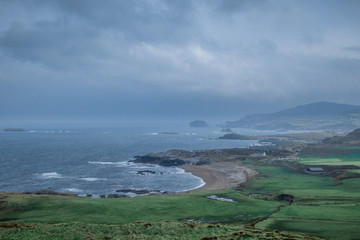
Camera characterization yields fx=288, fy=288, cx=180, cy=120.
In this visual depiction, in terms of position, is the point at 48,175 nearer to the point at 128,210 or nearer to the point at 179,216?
the point at 128,210

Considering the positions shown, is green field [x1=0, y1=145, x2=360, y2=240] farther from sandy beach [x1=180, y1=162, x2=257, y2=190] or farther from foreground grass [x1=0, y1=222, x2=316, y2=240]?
sandy beach [x1=180, y1=162, x2=257, y2=190]

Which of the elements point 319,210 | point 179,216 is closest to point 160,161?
point 179,216

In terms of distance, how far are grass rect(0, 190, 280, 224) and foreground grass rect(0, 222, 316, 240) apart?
11802 mm

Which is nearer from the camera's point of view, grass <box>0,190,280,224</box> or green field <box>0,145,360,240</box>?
green field <box>0,145,360,240</box>

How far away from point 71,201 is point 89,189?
1226 inches

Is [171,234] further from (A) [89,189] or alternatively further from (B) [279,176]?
(B) [279,176]

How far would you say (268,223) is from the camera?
36.2m

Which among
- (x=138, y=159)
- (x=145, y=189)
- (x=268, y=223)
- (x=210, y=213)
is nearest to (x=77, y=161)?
(x=138, y=159)

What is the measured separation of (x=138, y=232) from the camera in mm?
26094

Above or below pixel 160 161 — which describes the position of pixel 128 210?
above

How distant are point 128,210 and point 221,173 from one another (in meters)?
65.1

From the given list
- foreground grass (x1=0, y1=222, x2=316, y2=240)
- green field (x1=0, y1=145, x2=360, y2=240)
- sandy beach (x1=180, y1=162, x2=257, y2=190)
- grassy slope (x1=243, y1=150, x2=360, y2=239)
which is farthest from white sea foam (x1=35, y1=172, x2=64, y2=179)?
foreground grass (x1=0, y1=222, x2=316, y2=240)

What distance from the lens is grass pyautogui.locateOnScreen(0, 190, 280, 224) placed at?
4084 centimetres

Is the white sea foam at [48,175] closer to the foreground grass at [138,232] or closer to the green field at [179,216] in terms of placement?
the green field at [179,216]
